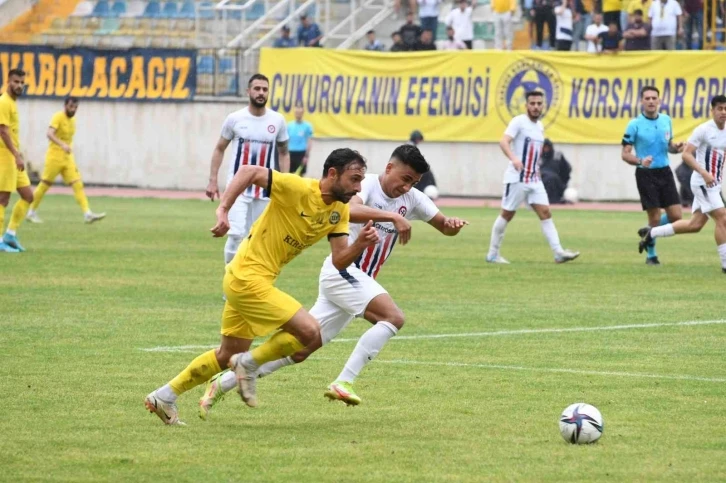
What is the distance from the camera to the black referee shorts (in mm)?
18812

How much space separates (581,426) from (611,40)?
82.6 feet

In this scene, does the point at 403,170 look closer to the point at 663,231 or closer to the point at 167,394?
the point at 167,394

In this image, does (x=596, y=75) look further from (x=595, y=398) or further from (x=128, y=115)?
(x=595, y=398)

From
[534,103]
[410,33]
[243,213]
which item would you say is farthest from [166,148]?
[243,213]

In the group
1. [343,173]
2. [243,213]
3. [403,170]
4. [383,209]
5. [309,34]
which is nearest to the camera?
[343,173]

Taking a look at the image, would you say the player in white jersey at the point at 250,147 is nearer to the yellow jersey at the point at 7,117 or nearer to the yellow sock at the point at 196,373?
the yellow jersey at the point at 7,117

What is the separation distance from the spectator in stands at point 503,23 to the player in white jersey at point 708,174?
16.2 metres

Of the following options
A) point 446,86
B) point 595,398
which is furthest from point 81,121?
point 595,398

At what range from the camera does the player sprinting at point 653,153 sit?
61.0 ft

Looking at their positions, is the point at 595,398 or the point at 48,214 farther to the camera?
the point at 48,214

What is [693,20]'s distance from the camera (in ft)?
105

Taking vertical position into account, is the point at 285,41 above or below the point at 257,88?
below

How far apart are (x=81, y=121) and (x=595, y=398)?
29037 mm

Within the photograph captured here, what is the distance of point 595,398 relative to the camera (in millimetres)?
9125
